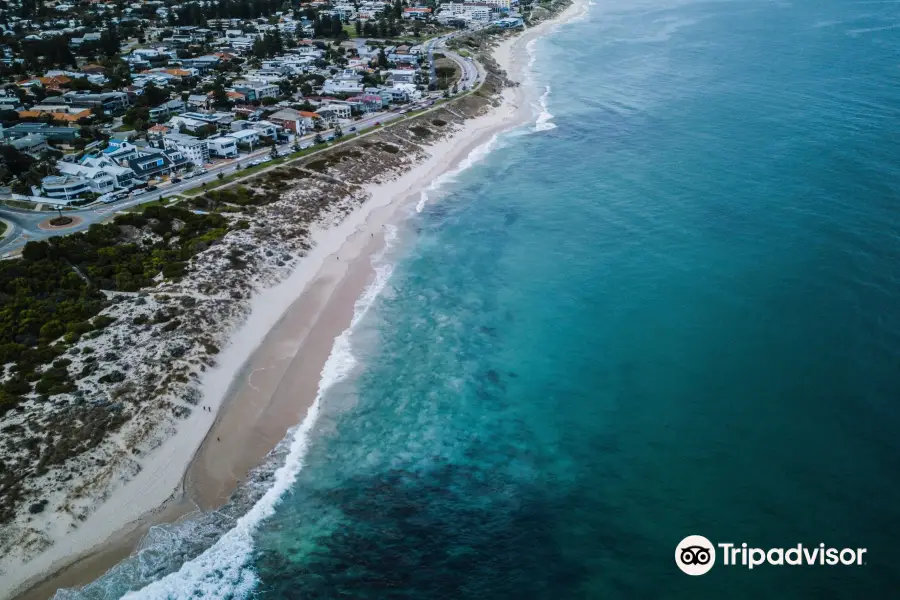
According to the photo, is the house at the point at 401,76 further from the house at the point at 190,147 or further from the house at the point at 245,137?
the house at the point at 190,147

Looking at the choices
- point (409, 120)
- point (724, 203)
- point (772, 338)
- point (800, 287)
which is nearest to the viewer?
point (772, 338)

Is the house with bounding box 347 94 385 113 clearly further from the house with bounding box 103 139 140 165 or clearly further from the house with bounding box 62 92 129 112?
the house with bounding box 62 92 129 112

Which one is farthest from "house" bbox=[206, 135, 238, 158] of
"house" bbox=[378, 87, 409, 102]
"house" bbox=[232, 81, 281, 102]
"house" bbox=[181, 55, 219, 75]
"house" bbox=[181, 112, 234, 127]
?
"house" bbox=[181, 55, 219, 75]

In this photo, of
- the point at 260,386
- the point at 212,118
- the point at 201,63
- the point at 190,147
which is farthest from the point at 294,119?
the point at 260,386

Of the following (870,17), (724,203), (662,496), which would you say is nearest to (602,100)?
(724,203)

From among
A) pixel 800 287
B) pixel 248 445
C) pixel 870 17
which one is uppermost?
pixel 870 17

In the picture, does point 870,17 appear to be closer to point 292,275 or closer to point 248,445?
point 292,275

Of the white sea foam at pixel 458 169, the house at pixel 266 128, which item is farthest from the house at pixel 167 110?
the white sea foam at pixel 458 169
